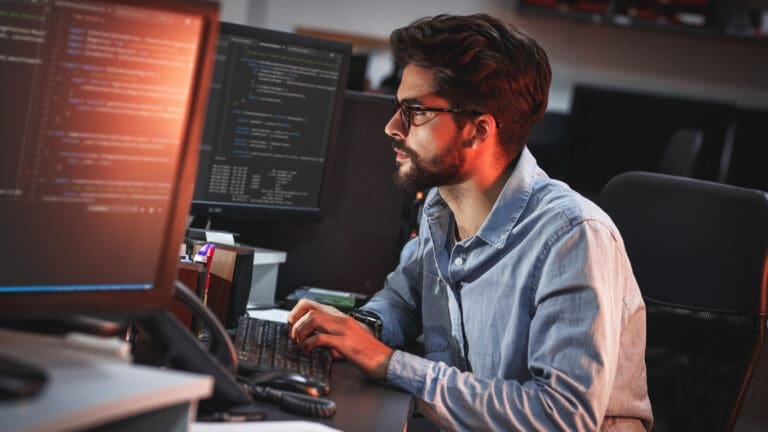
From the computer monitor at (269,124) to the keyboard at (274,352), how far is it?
1.30 ft

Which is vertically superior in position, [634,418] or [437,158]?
[437,158]

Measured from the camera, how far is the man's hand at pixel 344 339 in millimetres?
1512

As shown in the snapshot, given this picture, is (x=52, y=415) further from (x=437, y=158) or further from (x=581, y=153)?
(x=581, y=153)

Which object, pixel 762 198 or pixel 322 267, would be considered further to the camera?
pixel 322 267

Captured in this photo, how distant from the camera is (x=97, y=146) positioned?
1.04m

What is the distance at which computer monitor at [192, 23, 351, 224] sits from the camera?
6.35ft

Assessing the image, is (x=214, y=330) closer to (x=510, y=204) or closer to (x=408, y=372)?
(x=408, y=372)

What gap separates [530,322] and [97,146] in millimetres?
790

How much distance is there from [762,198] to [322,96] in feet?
3.07

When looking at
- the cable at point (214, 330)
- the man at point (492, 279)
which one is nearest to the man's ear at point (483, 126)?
the man at point (492, 279)

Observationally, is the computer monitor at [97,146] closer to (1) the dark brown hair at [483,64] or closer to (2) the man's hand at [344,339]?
(2) the man's hand at [344,339]

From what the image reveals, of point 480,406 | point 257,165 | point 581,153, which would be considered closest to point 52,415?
point 480,406

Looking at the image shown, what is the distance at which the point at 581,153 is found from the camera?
14.8 ft

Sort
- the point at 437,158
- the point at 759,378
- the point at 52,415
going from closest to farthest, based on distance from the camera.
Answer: the point at 52,415 < the point at 437,158 < the point at 759,378
